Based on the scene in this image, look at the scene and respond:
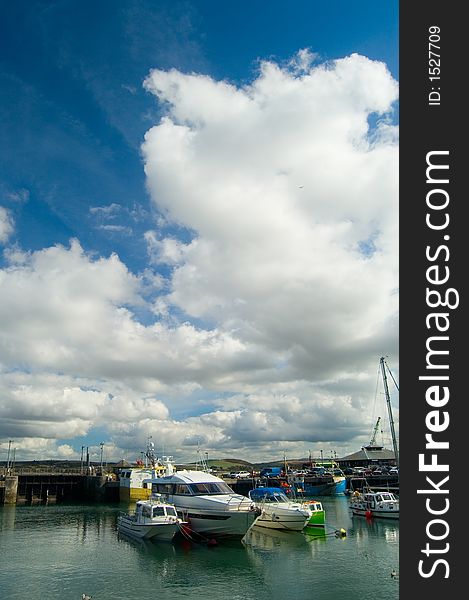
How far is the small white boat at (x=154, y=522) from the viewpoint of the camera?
149 feet

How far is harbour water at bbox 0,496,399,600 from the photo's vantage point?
31453mm

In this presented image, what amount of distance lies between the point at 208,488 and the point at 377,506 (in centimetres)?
2752

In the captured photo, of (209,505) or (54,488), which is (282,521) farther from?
(54,488)

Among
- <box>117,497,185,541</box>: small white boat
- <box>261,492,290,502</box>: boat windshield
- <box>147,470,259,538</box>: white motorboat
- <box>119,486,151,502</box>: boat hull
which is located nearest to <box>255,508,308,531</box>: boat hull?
<box>261,492,290,502</box>: boat windshield

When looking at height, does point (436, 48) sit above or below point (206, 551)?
above

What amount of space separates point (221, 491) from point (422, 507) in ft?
126

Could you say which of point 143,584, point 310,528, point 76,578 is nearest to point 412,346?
point 143,584

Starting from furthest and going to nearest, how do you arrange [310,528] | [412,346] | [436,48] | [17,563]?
→ [310,528] → [17,563] → [436,48] → [412,346]

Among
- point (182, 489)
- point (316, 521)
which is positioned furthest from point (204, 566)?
point (316, 521)

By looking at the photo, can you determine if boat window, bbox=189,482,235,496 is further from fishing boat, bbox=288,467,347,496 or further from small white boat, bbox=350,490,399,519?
fishing boat, bbox=288,467,347,496

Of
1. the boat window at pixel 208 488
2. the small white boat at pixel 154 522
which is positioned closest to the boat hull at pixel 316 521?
the boat window at pixel 208 488

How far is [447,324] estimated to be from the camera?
14.0m

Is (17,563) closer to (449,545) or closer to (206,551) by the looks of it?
(206,551)

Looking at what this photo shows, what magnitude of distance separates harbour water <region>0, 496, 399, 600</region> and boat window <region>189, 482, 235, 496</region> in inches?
184
